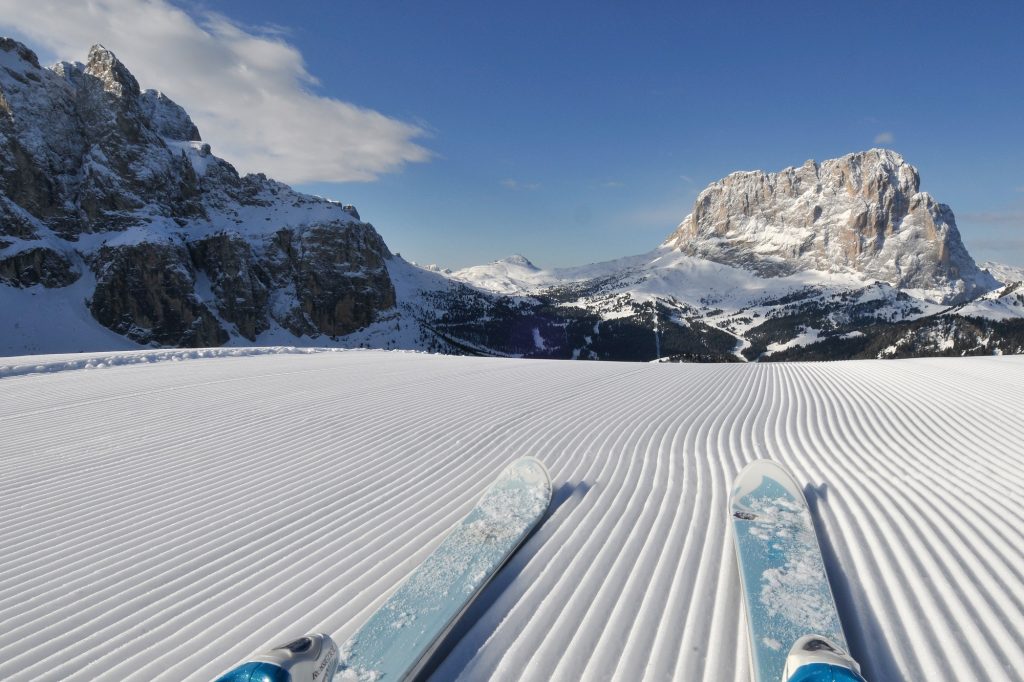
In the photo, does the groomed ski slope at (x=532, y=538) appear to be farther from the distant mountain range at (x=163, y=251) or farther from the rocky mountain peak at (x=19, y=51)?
the rocky mountain peak at (x=19, y=51)

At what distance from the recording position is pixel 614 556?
535cm

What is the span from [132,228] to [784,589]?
12132 cm

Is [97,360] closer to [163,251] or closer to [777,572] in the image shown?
[777,572]

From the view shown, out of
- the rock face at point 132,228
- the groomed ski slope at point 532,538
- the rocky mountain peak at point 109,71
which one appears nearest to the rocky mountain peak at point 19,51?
the rock face at point 132,228

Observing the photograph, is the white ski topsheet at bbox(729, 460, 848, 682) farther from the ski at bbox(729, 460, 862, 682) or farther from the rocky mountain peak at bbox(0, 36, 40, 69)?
the rocky mountain peak at bbox(0, 36, 40, 69)

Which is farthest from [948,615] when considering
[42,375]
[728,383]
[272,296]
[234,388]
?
[272,296]

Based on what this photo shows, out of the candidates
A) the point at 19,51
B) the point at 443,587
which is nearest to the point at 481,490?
the point at 443,587

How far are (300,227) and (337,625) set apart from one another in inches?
5606

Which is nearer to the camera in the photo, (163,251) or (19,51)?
(19,51)

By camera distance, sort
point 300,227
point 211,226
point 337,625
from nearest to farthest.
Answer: point 337,625 < point 211,226 < point 300,227

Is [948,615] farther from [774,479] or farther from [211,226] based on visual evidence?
[211,226]

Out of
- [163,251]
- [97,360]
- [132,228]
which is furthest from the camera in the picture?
[132,228]

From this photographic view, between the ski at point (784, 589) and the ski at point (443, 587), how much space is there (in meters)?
2.42

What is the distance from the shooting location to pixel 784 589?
14.6 feet
